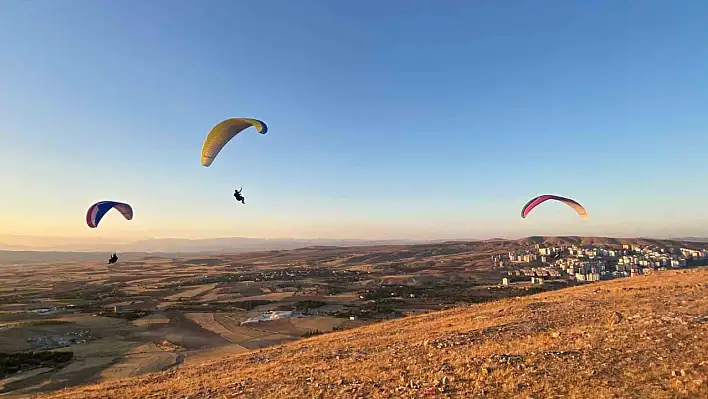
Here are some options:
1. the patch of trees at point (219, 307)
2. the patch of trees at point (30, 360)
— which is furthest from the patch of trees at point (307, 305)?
the patch of trees at point (30, 360)

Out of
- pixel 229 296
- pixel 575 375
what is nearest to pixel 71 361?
pixel 575 375

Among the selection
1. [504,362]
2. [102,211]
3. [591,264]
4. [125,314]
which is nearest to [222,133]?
[102,211]

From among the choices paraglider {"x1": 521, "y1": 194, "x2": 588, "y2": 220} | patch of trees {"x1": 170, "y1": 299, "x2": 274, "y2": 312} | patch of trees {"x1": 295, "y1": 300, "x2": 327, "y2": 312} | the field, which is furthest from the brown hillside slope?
patch of trees {"x1": 170, "y1": 299, "x2": 274, "y2": 312}

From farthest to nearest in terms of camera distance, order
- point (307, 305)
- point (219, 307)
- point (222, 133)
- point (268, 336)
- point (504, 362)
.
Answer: point (219, 307)
point (307, 305)
point (268, 336)
point (222, 133)
point (504, 362)

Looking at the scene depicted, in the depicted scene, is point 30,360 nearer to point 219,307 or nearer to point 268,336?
point 268,336

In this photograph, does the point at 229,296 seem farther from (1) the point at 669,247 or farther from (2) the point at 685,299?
(1) the point at 669,247

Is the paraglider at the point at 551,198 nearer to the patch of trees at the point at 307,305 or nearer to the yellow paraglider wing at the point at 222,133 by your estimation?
the yellow paraglider wing at the point at 222,133

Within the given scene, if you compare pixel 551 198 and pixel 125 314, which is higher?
pixel 551 198
